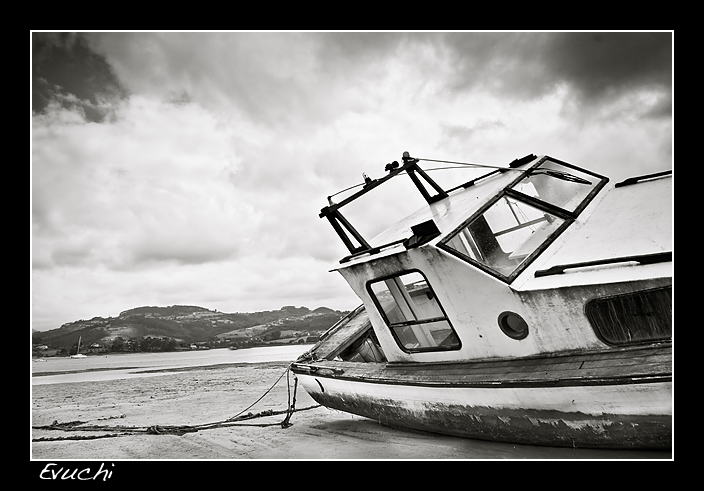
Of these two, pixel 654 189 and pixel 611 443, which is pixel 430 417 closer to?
pixel 611 443

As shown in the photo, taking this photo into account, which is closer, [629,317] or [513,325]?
[629,317]

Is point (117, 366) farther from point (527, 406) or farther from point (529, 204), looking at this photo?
point (527, 406)

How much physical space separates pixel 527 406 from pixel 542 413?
0.52 feet

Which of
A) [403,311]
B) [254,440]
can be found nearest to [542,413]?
[403,311]

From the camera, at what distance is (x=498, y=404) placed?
5.02 m

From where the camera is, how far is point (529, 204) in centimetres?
621

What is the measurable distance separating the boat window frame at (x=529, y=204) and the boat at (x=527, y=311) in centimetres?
2

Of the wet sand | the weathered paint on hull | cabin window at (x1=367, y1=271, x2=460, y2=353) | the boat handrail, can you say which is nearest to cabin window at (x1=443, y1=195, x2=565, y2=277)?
cabin window at (x1=367, y1=271, x2=460, y2=353)

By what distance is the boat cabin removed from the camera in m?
4.75

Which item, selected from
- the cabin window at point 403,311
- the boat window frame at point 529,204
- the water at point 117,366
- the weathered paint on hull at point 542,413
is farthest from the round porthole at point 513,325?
the water at point 117,366

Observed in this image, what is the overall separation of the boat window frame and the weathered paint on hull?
1.38 meters

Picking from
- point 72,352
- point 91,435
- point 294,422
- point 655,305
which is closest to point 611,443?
point 655,305

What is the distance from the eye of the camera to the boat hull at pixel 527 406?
4.14 meters
